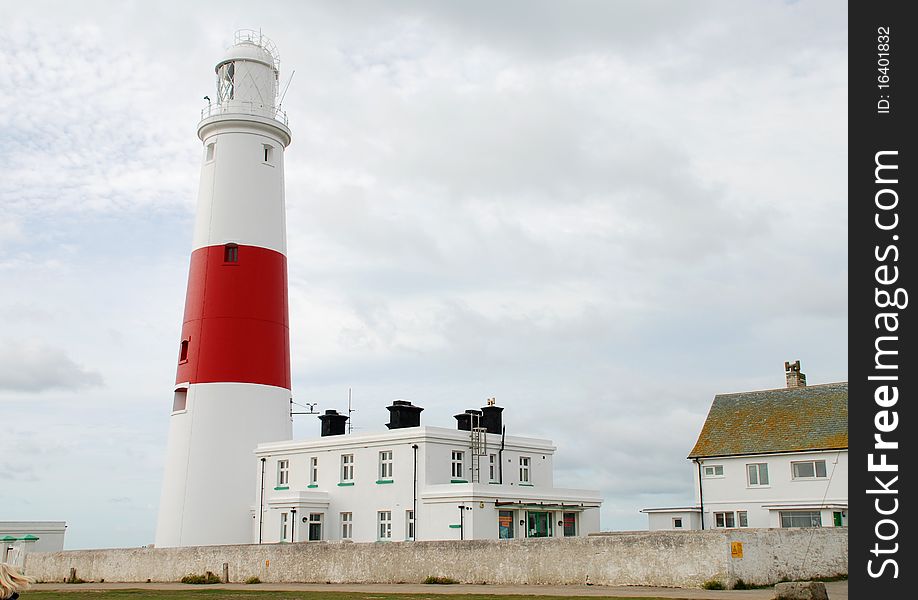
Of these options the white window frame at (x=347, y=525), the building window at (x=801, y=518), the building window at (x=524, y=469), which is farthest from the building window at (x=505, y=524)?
the building window at (x=801, y=518)

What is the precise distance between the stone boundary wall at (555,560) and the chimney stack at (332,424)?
459 inches

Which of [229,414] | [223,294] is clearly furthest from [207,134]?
[229,414]

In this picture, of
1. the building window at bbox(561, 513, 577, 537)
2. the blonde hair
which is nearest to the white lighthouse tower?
the building window at bbox(561, 513, 577, 537)

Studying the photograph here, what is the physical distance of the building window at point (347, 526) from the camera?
3612cm

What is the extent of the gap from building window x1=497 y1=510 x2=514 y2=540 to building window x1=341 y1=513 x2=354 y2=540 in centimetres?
597

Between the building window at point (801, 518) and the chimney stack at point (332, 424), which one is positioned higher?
the chimney stack at point (332, 424)

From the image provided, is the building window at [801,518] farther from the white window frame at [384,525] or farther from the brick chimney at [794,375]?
the white window frame at [384,525]

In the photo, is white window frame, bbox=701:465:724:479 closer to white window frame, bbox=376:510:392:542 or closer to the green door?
the green door

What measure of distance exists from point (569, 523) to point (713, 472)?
7.53 meters

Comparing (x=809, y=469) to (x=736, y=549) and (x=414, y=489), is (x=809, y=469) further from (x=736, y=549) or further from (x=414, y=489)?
(x=736, y=549)

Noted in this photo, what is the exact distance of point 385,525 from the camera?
35.2m

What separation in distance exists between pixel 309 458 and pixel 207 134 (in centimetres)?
1460

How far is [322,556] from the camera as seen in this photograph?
2694 cm
